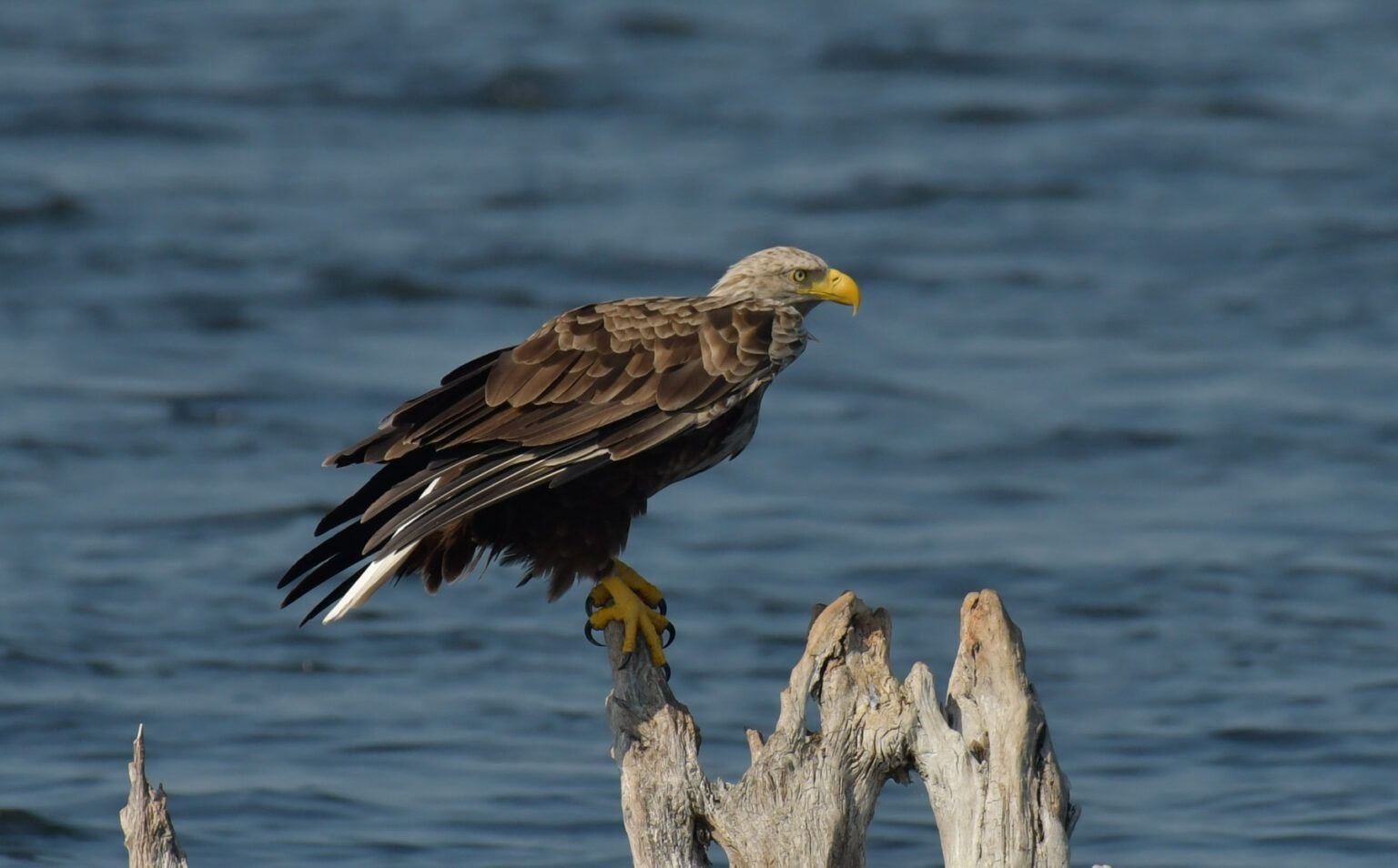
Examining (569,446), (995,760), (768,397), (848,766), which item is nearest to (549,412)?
(569,446)

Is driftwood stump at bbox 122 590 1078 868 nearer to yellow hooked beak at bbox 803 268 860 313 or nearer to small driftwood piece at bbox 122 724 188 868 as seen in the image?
small driftwood piece at bbox 122 724 188 868

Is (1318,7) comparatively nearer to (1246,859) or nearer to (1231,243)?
(1231,243)

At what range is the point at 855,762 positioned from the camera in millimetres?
5922

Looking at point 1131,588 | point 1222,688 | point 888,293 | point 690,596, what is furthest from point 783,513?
point 888,293

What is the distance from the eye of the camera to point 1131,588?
45.4ft

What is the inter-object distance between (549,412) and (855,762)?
1341 mm

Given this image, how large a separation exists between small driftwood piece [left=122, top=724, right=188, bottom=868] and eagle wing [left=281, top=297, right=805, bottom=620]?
0.72 m

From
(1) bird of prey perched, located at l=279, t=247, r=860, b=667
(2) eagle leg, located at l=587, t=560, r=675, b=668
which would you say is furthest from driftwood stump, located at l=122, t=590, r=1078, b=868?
(1) bird of prey perched, located at l=279, t=247, r=860, b=667

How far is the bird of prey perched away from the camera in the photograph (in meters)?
6.37

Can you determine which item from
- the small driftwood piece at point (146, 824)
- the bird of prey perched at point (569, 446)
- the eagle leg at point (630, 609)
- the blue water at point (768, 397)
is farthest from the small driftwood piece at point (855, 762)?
the blue water at point (768, 397)

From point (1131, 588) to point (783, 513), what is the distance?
2.63 m

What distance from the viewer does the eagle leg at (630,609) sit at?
656 centimetres

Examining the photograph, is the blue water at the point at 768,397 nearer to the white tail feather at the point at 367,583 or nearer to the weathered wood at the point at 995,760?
the white tail feather at the point at 367,583

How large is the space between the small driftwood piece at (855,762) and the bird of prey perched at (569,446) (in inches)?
19.2
